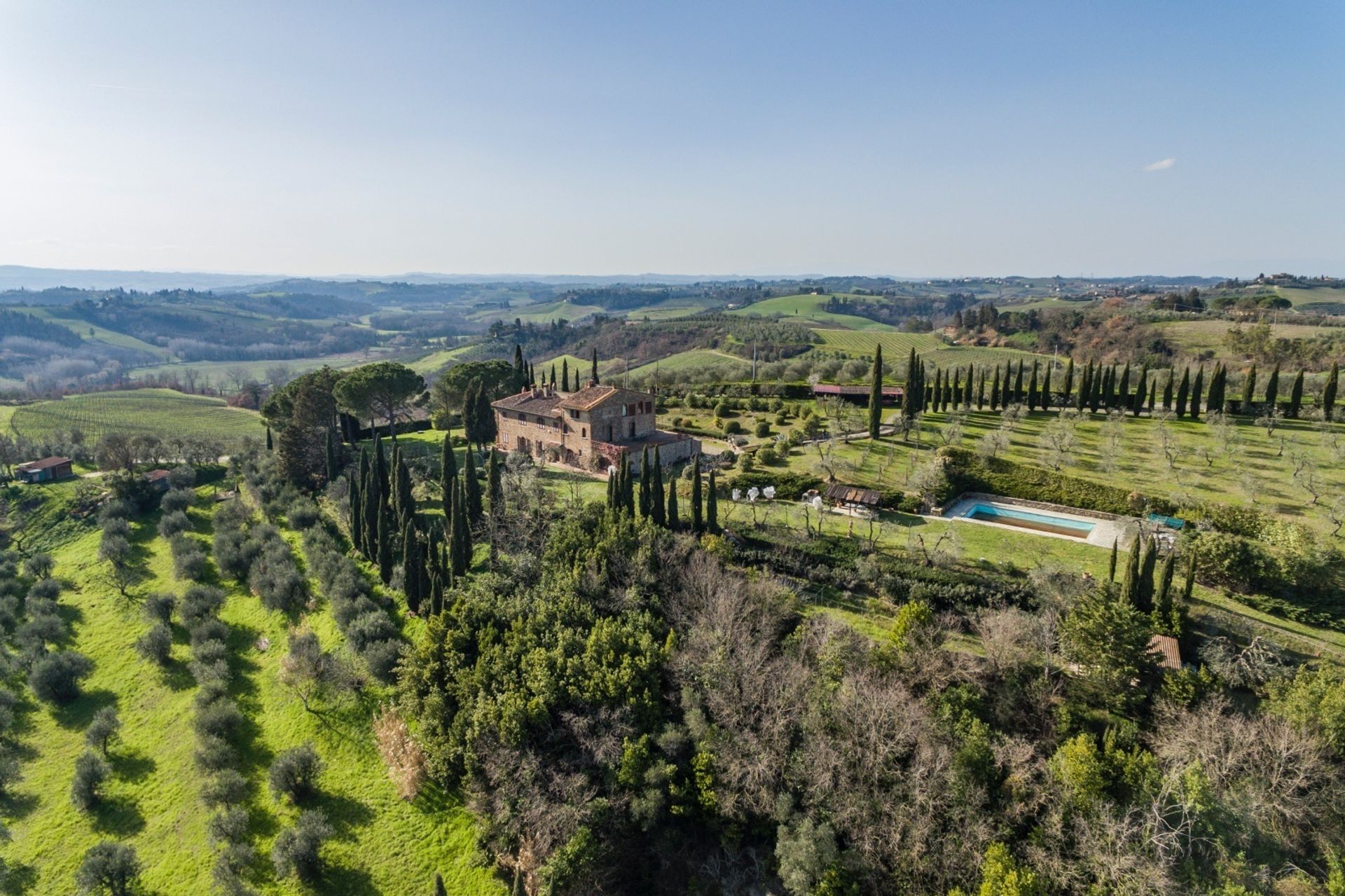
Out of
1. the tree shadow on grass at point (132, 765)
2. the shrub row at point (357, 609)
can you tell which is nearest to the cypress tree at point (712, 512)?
the shrub row at point (357, 609)

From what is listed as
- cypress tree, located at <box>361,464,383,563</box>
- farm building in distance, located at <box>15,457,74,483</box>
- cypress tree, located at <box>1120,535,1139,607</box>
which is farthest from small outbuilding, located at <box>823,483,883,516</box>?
farm building in distance, located at <box>15,457,74,483</box>

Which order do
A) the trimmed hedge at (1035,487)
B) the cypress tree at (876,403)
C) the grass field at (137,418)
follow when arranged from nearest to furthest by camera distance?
the trimmed hedge at (1035,487) → the cypress tree at (876,403) → the grass field at (137,418)

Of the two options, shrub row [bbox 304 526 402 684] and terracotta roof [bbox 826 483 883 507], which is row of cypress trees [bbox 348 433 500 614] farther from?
terracotta roof [bbox 826 483 883 507]

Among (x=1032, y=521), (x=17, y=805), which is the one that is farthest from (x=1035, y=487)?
(x=17, y=805)

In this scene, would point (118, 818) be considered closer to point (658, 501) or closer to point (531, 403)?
point (658, 501)

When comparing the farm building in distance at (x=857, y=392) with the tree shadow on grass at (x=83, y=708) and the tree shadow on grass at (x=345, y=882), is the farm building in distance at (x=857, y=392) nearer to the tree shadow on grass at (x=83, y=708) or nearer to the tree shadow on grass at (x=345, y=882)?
the tree shadow on grass at (x=345, y=882)

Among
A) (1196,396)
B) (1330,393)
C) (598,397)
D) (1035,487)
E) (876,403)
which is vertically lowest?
(1035,487)
